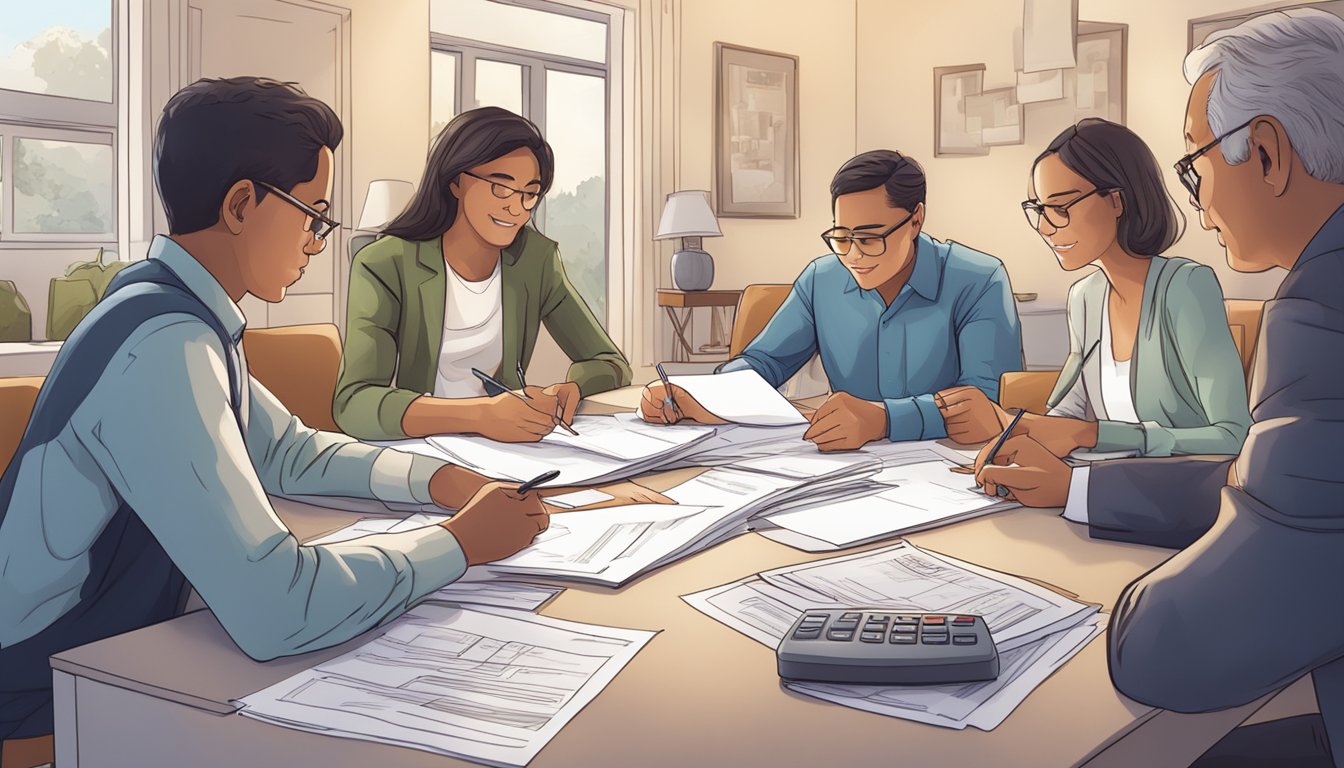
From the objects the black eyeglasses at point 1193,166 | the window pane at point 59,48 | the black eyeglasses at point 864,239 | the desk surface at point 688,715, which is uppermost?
the window pane at point 59,48

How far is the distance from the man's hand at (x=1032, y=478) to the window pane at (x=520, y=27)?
4.72 meters

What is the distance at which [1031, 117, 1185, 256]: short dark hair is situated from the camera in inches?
72.5

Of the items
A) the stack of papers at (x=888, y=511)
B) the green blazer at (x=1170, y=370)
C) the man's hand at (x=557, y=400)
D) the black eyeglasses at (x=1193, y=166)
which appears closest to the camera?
the black eyeglasses at (x=1193, y=166)

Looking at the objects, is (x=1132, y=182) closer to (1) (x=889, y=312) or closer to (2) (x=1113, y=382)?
(2) (x=1113, y=382)

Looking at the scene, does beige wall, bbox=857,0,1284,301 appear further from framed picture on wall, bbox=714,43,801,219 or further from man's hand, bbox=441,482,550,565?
man's hand, bbox=441,482,550,565

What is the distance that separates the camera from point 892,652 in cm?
75

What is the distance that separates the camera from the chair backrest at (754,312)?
2.95 meters

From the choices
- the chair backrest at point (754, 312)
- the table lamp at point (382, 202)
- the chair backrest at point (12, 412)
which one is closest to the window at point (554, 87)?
the table lamp at point (382, 202)

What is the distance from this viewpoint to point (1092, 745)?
666 millimetres

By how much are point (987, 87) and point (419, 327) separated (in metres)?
4.73

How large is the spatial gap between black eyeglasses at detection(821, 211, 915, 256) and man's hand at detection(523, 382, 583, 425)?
0.64 meters

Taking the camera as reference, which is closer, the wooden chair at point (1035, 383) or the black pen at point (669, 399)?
the black pen at point (669, 399)

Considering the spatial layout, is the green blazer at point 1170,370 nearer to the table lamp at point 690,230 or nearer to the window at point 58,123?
the table lamp at point 690,230

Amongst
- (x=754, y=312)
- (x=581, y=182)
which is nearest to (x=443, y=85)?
(x=581, y=182)
